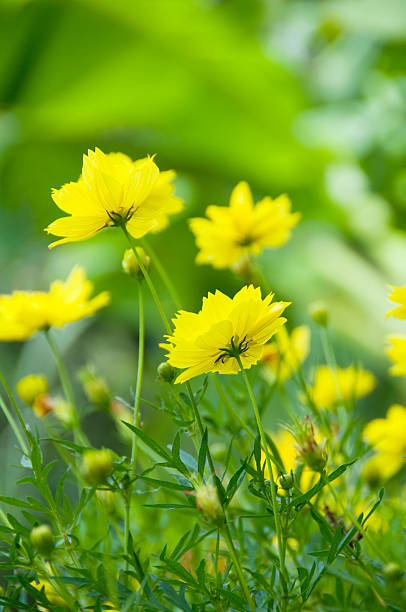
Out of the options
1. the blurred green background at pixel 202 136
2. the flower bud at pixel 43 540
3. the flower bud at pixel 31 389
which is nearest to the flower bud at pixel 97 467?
the flower bud at pixel 43 540

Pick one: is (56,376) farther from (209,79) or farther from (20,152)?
(209,79)

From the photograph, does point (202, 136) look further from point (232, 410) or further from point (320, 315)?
point (232, 410)

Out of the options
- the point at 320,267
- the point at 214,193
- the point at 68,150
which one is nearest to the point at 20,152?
the point at 68,150

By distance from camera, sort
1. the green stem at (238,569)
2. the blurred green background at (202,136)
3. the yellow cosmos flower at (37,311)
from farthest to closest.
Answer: the blurred green background at (202,136) → the yellow cosmos flower at (37,311) → the green stem at (238,569)

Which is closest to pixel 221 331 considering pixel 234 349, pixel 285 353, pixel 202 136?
pixel 234 349

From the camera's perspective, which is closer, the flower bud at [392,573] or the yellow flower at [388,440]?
the flower bud at [392,573]

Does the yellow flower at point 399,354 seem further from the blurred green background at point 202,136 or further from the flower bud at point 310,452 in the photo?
the blurred green background at point 202,136

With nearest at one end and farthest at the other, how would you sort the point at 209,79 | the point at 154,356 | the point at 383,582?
1. the point at 383,582
2. the point at 209,79
3. the point at 154,356
